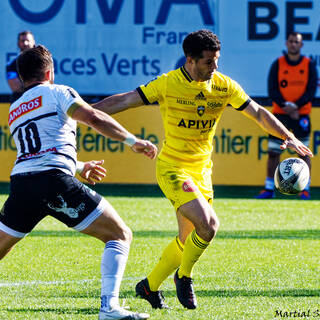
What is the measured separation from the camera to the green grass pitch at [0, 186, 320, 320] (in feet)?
19.9

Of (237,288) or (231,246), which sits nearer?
(237,288)

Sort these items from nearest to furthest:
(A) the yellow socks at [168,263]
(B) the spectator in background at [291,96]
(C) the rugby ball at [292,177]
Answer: (A) the yellow socks at [168,263] → (C) the rugby ball at [292,177] → (B) the spectator in background at [291,96]

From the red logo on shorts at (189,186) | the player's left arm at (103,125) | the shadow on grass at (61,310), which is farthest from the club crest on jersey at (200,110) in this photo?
the shadow on grass at (61,310)

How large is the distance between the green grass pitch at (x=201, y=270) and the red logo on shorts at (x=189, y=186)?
2.64 feet

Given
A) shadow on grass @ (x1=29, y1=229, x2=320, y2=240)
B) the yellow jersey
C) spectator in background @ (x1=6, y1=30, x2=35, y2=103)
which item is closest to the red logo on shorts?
the yellow jersey

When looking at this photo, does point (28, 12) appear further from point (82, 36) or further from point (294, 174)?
point (294, 174)

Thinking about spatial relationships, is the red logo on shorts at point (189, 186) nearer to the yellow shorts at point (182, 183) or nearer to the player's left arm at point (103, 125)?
the yellow shorts at point (182, 183)

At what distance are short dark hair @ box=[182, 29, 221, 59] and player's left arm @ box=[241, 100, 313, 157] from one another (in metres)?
0.62

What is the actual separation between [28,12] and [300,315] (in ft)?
37.5

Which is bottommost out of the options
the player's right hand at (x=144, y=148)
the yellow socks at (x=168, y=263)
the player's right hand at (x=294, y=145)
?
the yellow socks at (x=168, y=263)

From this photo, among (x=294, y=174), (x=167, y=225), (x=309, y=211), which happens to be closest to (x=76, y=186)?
(x=294, y=174)

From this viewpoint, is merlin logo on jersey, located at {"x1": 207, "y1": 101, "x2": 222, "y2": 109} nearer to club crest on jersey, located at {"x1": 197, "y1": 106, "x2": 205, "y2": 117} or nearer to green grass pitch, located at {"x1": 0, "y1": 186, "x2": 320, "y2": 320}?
club crest on jersey, located at {"x1": 197, "y1": 106, "x2": 205, "y2": 117}

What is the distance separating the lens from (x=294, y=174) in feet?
23.3

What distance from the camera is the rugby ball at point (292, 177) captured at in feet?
23.1
